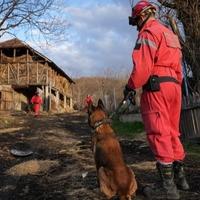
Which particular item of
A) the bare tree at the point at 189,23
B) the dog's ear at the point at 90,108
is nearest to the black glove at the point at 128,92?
A: the dog's ear at the point at 90,108

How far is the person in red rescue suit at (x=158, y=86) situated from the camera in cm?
662

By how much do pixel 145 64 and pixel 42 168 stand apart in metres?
4.98

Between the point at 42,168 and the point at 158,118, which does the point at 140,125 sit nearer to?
the point at 42,168

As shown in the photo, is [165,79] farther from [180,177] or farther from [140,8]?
[180,177]

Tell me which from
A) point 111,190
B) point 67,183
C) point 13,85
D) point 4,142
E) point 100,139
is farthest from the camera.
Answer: point 13,85

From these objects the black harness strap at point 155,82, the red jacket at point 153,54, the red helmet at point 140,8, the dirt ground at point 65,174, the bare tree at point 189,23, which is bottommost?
the dirt ground at point 65,174

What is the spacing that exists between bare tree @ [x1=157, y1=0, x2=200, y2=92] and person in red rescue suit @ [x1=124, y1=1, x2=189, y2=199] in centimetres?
846

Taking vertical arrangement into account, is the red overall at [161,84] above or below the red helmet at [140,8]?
below

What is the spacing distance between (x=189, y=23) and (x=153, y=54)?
904cm

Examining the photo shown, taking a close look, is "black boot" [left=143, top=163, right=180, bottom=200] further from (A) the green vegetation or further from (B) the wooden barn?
(B) the wooden barn

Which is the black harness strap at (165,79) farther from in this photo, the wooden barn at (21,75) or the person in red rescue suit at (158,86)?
the wooden barn at (21,75)

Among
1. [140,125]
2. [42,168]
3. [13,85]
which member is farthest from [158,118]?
[13,85]

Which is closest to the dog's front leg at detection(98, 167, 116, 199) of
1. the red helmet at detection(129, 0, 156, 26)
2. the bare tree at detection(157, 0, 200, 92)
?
the red helmet at detection(129, 0, 156, 26)

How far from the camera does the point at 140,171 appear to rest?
29.6 ft
